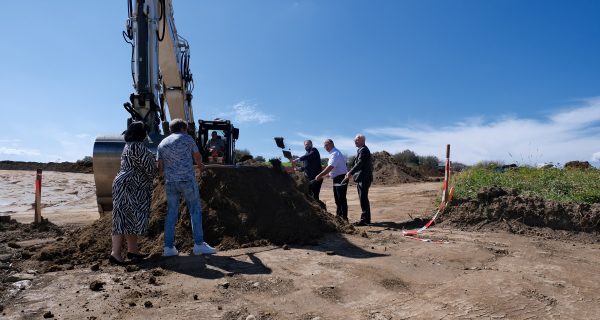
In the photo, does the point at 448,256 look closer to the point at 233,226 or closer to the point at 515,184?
the point at 233,226

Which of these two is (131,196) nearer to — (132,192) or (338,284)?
(132,192)

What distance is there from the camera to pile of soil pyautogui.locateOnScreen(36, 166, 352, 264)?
5836 millimetres

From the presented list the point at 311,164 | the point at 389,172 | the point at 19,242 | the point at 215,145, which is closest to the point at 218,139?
the point at 215,145

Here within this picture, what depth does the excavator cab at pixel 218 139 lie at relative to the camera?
37.2 ft

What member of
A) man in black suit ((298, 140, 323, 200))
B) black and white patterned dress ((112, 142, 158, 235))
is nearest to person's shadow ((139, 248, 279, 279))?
black and white patterned dress ((112, 142, 158, 235))

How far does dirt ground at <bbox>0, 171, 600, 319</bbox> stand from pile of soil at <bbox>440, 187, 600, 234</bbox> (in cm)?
66

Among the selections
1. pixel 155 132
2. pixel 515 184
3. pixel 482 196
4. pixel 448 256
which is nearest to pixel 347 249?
pixel 448 256

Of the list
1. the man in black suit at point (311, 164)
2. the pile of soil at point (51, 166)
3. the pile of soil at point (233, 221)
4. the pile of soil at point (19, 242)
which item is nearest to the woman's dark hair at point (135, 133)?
the pile of soil at point (233, 221)

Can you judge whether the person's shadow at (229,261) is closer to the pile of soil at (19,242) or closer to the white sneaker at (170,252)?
the white sneaker at (170,252)

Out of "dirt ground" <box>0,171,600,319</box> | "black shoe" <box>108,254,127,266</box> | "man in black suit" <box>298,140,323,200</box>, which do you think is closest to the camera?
"dirt ground" <box>0,171,600,319</box>

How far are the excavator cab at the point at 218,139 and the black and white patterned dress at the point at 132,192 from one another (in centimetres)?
573

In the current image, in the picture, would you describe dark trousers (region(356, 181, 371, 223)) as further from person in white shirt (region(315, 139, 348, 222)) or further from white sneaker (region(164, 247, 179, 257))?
white sneaker (region(164, 247, 179, 257))

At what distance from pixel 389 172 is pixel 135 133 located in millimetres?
23183

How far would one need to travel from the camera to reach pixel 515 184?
9172 millimetres
